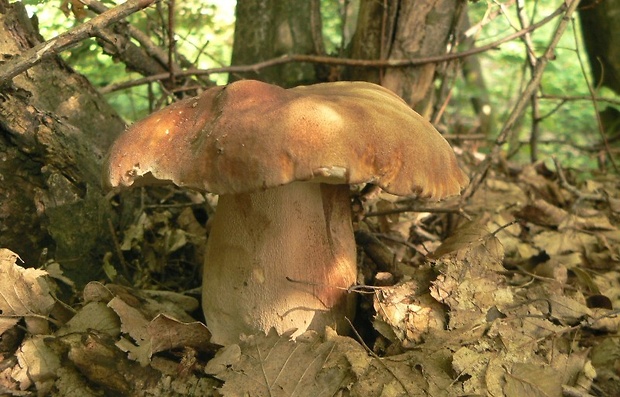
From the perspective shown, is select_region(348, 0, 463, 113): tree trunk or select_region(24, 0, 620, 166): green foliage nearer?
select_region(348, 0, 463, 113): tree trunk

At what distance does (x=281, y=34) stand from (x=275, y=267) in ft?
6.49

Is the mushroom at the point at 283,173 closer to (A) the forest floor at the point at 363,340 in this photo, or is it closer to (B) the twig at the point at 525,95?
(A) the forest floor at the point at 363,340

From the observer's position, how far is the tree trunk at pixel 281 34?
11.4 feet

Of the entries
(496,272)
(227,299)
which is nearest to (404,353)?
(496,272)

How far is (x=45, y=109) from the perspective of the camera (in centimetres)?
245

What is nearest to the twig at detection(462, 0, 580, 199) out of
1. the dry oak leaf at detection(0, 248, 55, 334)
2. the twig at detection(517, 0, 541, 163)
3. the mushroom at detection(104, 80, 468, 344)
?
the twig at detection(517, 0, 541, 163)

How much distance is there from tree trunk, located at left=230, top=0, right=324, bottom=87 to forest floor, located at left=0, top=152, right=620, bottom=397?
134 cm

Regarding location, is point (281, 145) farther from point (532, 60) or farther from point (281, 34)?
point (532, 60)

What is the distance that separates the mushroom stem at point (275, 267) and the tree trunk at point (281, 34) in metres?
1.56

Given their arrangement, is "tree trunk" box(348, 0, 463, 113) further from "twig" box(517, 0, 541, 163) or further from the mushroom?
the mushroom

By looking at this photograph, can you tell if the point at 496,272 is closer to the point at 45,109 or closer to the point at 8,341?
the point at 8,341

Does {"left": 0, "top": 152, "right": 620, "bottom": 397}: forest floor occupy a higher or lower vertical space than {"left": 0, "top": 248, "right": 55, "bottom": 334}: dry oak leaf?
lower

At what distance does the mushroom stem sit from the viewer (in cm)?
208

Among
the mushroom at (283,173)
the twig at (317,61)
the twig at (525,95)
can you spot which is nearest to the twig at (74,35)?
the mushroom at (283,173)
